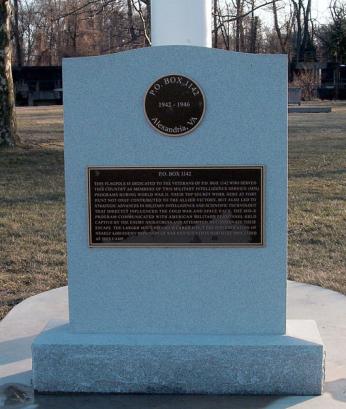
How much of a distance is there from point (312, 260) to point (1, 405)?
4263mm

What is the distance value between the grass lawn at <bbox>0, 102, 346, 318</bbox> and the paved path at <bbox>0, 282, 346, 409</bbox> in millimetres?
399

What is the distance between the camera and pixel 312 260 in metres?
7.82

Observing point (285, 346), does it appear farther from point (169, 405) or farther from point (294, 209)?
point (294, 209)

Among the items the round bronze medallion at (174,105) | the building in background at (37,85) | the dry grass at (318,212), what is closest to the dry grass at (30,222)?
the dry grass at (318,212)

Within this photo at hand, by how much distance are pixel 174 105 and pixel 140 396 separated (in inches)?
65.9

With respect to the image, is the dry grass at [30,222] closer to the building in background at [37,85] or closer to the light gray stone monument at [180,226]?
the light gray stone monument at [180,226]

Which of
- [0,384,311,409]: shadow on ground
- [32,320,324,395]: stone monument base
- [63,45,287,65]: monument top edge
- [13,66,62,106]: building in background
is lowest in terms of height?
[0,384,311,409]: shadow on ground

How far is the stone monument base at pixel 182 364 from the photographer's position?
14.4 ft

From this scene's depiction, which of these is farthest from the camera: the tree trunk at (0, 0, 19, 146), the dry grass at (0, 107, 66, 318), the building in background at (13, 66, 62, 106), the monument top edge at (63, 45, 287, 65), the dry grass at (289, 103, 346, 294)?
the building in background at (13, 66, 62, 106)

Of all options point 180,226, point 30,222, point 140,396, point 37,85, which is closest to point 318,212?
point 30,222

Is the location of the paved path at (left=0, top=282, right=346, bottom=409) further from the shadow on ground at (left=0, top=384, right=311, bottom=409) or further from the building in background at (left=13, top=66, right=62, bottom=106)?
the building in background at (left=13, top=66, right=62, bottom=106)

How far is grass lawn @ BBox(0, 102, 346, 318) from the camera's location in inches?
285

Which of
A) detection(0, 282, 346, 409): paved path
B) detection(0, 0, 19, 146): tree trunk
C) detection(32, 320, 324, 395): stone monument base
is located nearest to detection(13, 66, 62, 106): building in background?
detection(0, 0, 19, 146): tree trunk

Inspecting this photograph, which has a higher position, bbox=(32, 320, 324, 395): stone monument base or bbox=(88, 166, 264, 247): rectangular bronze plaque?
bbox=(88, 166, 264, 247): rectangular bronze plaque
